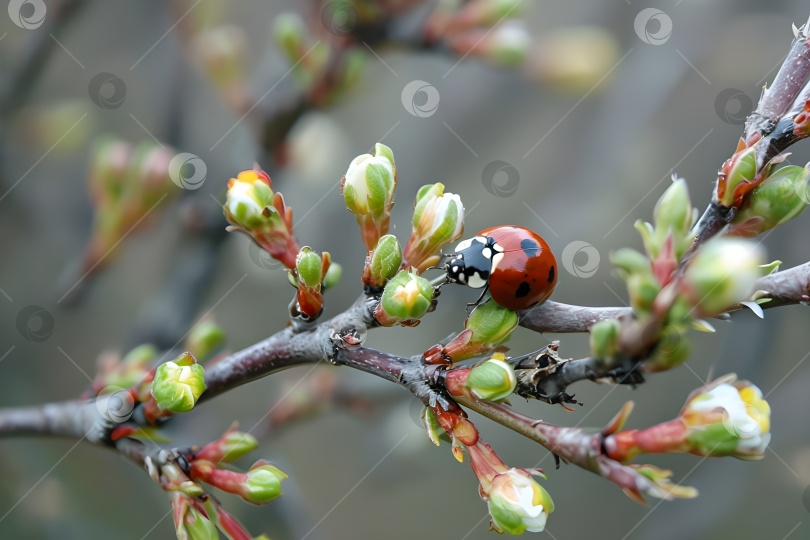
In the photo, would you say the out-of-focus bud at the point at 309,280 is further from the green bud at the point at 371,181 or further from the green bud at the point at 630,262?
the green bud at the point at 630,262

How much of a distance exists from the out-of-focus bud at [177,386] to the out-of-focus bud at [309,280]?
21cm

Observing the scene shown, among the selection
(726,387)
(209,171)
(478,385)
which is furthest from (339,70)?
(726,387)

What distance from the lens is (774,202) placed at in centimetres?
84

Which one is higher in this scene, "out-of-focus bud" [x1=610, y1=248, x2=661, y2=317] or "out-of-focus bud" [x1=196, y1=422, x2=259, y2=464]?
"out-of-focus bud" [x1=196, y1=422, x2=259, y2=464]

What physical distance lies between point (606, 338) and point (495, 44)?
1.36 metres

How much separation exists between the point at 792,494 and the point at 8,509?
393 cm

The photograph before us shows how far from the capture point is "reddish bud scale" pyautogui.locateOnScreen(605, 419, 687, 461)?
28.3 inches
